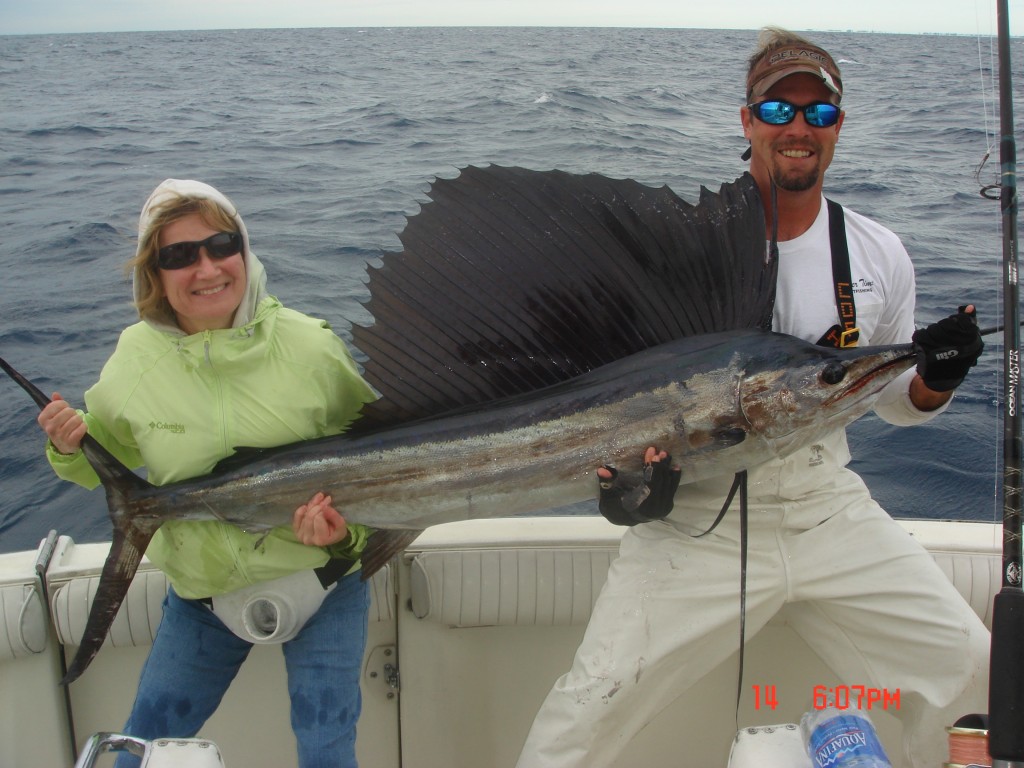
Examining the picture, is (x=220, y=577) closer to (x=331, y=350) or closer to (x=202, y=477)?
(x=202, y=477)

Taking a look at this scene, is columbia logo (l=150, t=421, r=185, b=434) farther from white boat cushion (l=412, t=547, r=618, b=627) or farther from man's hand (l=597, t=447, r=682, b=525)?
man's hand (l=597, t=447, r=682, b=525)

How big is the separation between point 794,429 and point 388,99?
14.5 meters

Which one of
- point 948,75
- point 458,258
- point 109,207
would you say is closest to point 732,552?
point 458,258

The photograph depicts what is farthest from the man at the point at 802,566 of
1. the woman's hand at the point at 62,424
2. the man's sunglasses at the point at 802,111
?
the woman's hand at the point at 62,424

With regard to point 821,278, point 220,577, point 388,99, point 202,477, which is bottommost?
point 220,577

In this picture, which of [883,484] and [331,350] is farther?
[883,484]

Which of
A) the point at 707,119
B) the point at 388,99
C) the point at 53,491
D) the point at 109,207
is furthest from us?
the point at 388,99

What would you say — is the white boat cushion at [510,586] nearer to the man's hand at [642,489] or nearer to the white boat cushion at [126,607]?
the white boat cushion at [126,607]

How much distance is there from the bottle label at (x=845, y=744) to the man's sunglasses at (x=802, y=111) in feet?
4.32

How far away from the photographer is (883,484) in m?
3.90

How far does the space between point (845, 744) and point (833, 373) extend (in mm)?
742

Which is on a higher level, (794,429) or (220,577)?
(794,429)

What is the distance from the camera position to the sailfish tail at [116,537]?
1.81 meters
